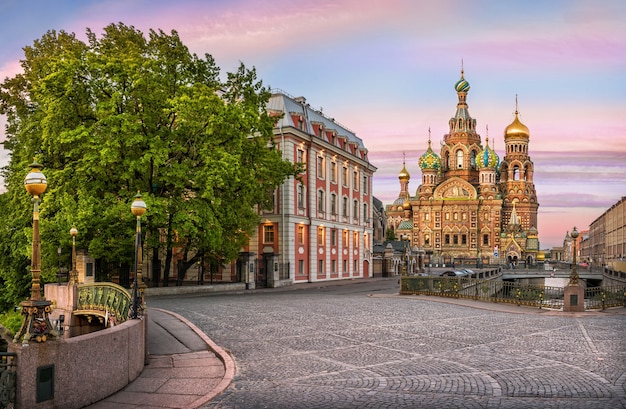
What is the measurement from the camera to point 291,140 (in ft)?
144

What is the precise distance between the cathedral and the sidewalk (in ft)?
349

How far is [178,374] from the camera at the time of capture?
459 inches

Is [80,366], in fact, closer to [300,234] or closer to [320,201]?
[300,234]

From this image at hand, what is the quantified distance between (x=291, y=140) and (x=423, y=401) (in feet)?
117

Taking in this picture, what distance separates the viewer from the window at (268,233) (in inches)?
1750

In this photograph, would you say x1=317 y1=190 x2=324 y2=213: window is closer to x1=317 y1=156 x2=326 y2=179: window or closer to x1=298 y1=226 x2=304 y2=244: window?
x1=317 y1=156 x2=326 y2=179: window

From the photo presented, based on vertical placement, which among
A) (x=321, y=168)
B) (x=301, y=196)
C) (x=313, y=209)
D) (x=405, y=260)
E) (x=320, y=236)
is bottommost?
(x=405, y=260)

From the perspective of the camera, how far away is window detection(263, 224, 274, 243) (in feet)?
146

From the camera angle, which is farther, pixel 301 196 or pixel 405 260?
pixel 301 196

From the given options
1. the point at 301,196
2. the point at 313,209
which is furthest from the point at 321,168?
the point at 301,196

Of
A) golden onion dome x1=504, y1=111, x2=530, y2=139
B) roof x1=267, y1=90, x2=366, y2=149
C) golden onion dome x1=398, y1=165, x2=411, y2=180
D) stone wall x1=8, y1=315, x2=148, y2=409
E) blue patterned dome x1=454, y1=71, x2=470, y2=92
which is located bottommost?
stone wall x1=8, y1=315, x2=148, y2=409

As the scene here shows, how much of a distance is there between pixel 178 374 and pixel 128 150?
2035cm

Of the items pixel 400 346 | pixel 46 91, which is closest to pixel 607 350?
pixel 400 346

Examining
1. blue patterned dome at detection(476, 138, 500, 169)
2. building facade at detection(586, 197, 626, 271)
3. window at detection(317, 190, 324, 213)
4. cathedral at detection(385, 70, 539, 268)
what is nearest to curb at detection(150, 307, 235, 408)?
window at detection(317, 190, 324, 213)
